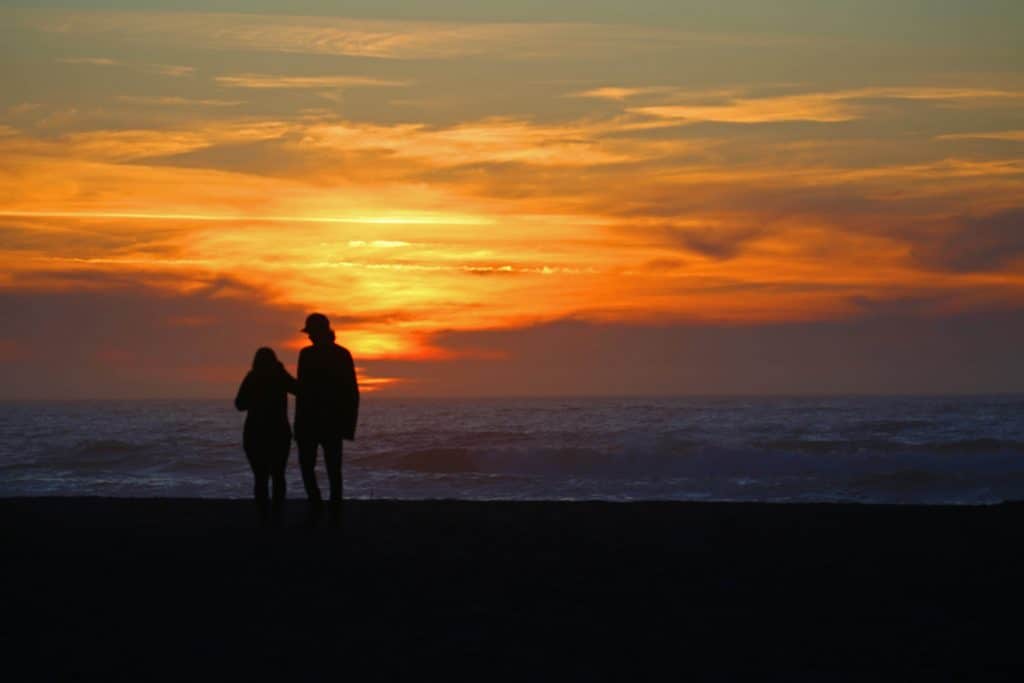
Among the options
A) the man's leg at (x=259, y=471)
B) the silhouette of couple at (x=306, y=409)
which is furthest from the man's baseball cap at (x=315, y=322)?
the man's leg at (x=259, y=471)

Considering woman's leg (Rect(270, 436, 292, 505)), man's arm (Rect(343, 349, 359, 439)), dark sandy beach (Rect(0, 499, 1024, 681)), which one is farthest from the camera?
woman's leg (Rect(270, 436, 292, 505))

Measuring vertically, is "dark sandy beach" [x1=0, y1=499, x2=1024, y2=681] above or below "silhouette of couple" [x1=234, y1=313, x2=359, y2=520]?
below

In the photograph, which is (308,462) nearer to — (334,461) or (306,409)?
(334,461)

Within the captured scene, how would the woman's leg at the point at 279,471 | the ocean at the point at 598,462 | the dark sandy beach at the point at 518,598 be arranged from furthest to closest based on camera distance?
the ocean at the point at 598,462 < the woman's leg at the point at 279,471 < the dark sandy beach at the point at 518,598

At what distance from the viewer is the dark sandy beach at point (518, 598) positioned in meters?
5.76

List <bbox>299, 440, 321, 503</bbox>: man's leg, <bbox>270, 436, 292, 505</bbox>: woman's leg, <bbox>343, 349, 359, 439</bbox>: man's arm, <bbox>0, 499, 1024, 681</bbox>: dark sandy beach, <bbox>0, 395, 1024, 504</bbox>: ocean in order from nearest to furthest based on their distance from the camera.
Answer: <bbox>0, 499, 1024, 681</bbox>: dark sandy beach
<bbox>299, 440, 321, 503</bbox>: man's leg
<bbox>343, 349, 359, 439</bbox>: man's arm
<bbox>270, 436, 292, 505</bbox>: woman's leg
<bbox>0, 395, 1024, 504</bbox>: ocean

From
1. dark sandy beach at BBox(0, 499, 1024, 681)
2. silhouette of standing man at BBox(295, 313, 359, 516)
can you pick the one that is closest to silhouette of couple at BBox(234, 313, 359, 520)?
silhouette of standing man at BBox(295, 313, 359, 516)

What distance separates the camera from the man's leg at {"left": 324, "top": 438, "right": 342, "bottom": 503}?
11109 millimetres

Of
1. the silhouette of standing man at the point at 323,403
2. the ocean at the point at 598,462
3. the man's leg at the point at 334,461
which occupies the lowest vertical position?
the ocean at the point at 598,462

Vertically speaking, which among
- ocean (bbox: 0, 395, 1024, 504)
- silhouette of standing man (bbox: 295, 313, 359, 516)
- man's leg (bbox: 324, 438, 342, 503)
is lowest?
ocean (bbox: 0, 395, 1024, 504)

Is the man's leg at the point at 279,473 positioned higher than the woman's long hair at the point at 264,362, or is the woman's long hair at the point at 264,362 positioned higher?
the woman's long hair at the point at 264,362

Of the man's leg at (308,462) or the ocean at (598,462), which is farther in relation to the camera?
the ocean at (598,462)

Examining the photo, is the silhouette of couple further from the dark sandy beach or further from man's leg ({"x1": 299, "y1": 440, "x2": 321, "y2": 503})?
the dark sandy beach

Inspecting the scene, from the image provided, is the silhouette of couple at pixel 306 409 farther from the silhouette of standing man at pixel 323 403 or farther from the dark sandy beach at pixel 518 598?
the dark sandy beach at pixel 518 598
